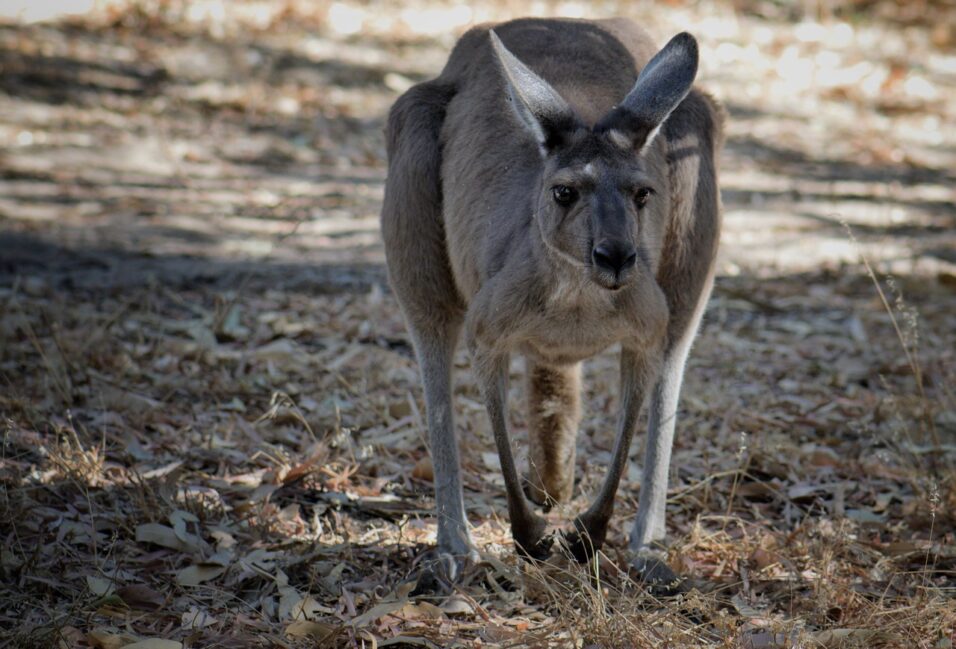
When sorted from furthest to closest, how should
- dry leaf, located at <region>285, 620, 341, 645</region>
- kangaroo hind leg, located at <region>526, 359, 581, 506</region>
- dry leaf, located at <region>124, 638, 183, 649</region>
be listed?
1. kangaroo hind leg, located at <region>526, 359, 581, 506</region>
2. dry leaf, located at <region>285, 620, 341, 645</region>
3. dry leaf, located at <region>124, 638, 183, 649</region>

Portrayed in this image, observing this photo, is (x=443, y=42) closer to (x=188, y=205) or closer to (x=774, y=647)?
(x=188, y=205)

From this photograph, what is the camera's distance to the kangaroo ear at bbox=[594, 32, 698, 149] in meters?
3.22

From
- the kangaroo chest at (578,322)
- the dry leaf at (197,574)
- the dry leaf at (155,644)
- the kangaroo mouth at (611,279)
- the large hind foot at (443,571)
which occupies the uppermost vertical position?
the kangaroo mouth at (611,279)

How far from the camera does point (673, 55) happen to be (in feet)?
10.7

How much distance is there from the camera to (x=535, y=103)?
315 centimetres

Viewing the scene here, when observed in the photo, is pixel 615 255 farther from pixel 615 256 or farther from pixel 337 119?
pixel 337 119

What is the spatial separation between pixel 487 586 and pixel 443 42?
7243 mm

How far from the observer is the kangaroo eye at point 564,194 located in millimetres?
3176

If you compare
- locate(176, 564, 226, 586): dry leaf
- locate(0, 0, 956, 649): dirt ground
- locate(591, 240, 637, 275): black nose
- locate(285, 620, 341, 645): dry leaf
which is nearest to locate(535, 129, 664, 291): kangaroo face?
locate(591, 240, 637, 275): black nose

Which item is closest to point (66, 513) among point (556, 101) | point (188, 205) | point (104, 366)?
point (104, 366)

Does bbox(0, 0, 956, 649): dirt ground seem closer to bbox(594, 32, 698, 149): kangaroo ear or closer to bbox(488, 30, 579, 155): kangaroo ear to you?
bbox(594, 32, 698, 149): kangaroo ear

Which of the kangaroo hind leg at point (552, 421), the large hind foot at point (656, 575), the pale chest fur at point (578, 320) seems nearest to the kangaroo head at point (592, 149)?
the pale chest fur at point (578, 320)

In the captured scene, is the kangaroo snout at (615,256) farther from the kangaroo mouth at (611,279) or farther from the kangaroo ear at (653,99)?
the kangaroo ear at (653,99)

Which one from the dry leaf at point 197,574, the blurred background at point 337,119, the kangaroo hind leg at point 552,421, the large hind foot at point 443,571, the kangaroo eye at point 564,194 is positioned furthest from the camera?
the blurred background at point 337,119
